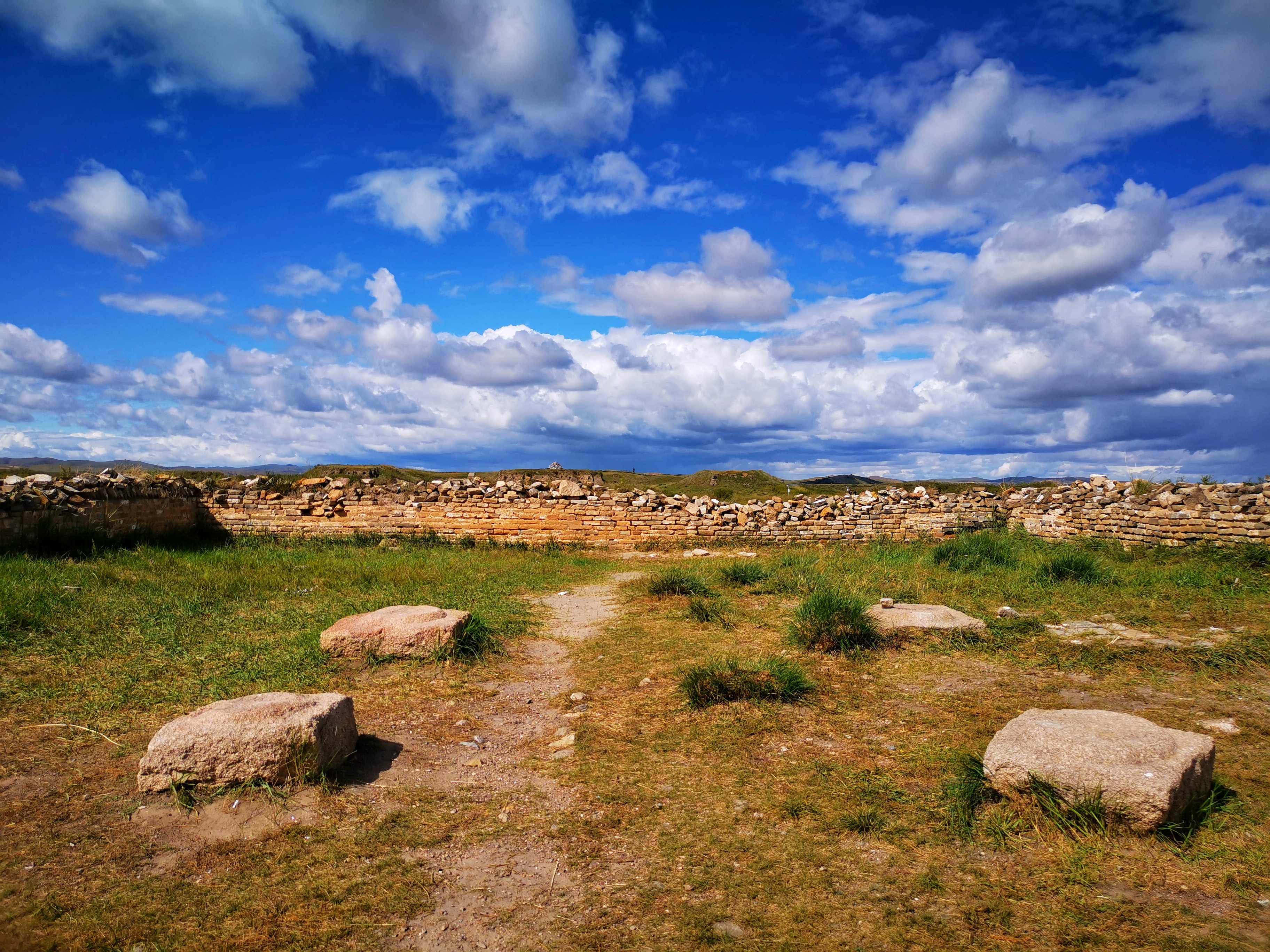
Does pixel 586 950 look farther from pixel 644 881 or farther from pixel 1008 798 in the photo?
pixel 1008 798

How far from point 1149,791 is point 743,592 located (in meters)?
6.29

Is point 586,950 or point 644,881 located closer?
point 586,950

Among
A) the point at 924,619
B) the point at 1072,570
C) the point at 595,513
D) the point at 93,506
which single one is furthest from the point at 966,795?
the point at 93,506

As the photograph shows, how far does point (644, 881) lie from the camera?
2977 mm

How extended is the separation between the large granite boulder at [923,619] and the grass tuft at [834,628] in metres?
0.20

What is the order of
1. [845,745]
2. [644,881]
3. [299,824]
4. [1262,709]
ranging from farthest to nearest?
1. [1262,709]
2. [845,745]
3. [299,824]
4. [644,881]

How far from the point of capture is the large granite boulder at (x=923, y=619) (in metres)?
6.68

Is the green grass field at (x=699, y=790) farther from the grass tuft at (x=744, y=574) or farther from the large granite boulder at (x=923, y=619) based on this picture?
the grass tuft at (x=744, y=574)

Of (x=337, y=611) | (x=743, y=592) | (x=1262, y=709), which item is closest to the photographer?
(x=1262, y=709)

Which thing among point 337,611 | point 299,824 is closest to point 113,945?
point 299,824

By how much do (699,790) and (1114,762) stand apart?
2.11 metres

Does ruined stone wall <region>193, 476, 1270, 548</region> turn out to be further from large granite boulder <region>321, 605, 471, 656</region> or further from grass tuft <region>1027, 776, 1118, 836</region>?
grass tuft <region>1027, 776, 1118, 836</region>

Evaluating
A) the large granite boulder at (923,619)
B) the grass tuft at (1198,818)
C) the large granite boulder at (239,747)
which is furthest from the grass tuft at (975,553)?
the large granite boulder at (239,747)

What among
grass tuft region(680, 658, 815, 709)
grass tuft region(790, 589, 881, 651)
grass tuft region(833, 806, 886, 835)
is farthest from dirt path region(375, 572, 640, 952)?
grass tuft region(790, 589, 881, 651)
